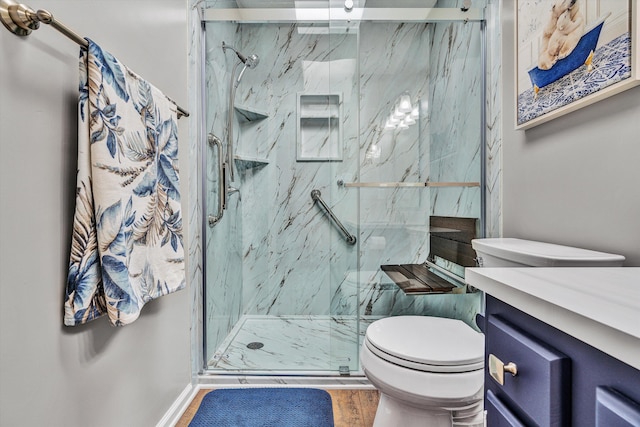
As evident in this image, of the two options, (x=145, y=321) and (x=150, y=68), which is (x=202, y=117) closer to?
(x=150, y=68)

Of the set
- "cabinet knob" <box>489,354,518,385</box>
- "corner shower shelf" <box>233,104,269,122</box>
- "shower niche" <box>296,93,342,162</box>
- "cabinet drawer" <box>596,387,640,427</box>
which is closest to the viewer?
"cabinet drawer" <box>596,387,640,427</box>

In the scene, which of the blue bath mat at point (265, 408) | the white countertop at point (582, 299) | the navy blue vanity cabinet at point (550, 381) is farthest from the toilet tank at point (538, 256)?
the blue bath mat at point (265, 408)

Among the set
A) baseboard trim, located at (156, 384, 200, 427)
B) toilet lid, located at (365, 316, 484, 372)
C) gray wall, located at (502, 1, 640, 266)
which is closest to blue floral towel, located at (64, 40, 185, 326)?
baseboard trim, located at (156, 384, 200, 427)

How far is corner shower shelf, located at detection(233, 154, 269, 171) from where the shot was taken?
7.09 feet

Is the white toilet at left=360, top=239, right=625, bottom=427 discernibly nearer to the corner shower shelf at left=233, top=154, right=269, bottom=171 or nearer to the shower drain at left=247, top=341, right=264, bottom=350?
the shower drain at left=247, top=341, right=264, bottom=350

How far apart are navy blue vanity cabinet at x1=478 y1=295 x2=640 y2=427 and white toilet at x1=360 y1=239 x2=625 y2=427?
41 cm

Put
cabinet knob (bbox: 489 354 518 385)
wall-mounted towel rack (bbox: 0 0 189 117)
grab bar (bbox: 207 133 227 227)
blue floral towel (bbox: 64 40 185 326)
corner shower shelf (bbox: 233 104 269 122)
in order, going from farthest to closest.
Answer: corner shower shelf (bbox: 233 104 269 122)
grab bar (bbox: 207 133 227 227)
blue floral towel (bbox: 64 40 185 326)
wall-mounted towel rack (bbox: 0 0 189 117)
cabinet knob (bbox: 489 354 518 385)

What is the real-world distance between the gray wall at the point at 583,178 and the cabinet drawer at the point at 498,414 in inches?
24.0

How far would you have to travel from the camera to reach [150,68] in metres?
1.21

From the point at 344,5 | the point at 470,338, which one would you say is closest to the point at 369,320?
the point at 470,338

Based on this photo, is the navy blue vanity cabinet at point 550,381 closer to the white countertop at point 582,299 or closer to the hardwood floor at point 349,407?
the white countertop at point 582,299

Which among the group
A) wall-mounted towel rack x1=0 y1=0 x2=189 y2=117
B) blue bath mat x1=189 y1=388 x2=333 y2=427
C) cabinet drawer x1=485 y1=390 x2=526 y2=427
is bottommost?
blue bath mat x1=189 y1=388 x2=333 y2=427

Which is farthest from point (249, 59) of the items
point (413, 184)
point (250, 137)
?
point (413, 184)

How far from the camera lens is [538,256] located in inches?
35.2
